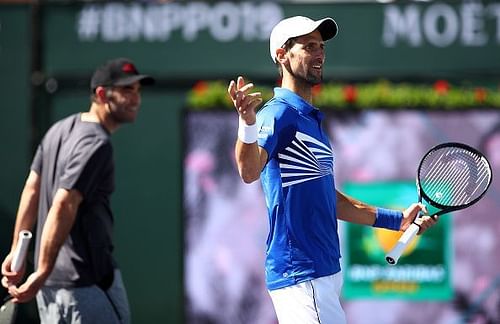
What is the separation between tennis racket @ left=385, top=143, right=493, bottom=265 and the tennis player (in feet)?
1.71

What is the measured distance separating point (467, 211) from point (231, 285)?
1.90 meters

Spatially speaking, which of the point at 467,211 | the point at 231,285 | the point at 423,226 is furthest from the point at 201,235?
the point at 423,226

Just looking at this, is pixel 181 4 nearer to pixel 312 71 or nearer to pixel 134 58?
pixel 134 58

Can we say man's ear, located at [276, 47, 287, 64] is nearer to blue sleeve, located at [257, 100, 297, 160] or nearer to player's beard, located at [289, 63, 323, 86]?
player's beard, located at [289, 63, 323, 86]

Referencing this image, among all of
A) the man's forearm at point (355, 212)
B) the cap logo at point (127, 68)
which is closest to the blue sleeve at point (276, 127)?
the man's forearm at point (355, 212)

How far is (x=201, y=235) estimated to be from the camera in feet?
28.0

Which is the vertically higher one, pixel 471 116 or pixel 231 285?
pixel 471 116

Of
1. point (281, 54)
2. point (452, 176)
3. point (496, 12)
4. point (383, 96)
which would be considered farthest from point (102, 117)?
point (496, 12)

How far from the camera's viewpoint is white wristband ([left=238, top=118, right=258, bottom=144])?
413 centimetres

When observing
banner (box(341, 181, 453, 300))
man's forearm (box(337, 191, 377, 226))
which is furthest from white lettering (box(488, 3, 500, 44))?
man's forearm (box(337, 191, 377, 226))

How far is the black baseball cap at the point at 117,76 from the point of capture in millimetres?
5539

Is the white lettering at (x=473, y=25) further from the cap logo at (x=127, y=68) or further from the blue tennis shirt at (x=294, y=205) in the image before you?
the blue tennis shirt at (x=294, y=205)

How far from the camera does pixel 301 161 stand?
4477 millimetres

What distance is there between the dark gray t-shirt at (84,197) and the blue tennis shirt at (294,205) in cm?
101
